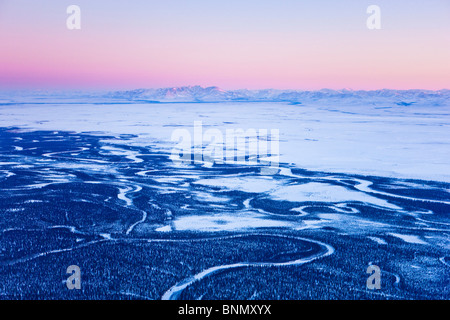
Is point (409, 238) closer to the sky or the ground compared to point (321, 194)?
closer to the ground

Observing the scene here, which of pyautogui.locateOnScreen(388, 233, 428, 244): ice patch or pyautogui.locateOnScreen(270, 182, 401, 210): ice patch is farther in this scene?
pyautogui.locateOnScreen(270, 182, 401, 210): ice patch

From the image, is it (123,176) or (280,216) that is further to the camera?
(123,176)

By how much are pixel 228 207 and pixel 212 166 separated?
5.54 m

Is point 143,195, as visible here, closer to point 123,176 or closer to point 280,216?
point 123,176

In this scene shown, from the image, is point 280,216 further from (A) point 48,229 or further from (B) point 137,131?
(B) point 137,131

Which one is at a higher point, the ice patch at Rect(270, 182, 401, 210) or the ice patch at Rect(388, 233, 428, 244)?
the ice patch at Rect(270, 182, 401, 210)

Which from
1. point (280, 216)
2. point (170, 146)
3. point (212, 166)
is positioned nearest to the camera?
point (280, 216)

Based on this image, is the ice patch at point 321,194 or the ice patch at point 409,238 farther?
the ice patch at point 321,194

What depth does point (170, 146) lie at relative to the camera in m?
21.9

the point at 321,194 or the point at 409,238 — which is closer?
the point at 409,238

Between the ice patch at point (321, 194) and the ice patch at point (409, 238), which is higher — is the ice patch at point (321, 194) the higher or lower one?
the higher one

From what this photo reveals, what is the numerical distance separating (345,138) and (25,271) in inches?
837
